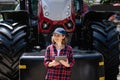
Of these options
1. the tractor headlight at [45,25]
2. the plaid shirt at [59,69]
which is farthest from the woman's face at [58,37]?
the tractor headlight at [45,25]

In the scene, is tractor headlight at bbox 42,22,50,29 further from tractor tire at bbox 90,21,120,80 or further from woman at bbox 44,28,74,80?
woman at bbox 44,28,74,80

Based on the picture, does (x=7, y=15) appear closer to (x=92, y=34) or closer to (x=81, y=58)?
(x=92, y=34)

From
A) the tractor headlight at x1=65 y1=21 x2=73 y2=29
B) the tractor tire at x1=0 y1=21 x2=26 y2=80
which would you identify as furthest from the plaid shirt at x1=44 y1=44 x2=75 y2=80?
the tractor headlight at x1=65 y1=21 x2=73 y2=29

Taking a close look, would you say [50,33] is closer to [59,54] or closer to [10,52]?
[10,52]

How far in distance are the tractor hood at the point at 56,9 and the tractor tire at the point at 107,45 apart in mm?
683

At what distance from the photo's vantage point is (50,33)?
25.7ft

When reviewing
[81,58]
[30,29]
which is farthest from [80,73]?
[30,29]

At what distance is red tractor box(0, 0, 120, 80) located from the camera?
757cm

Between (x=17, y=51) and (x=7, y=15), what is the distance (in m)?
1.49

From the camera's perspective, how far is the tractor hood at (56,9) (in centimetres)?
773

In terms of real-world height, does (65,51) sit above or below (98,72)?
above

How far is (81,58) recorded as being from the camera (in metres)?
6.55

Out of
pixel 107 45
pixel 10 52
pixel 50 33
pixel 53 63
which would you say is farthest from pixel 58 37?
pixel 107 45

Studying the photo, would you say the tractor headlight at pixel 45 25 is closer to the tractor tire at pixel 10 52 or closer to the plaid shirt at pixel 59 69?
the tractor tire at pixel 10 52
